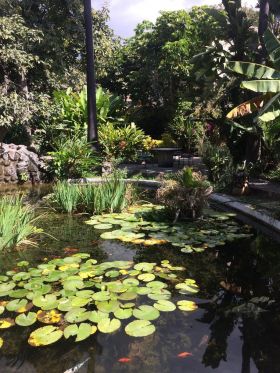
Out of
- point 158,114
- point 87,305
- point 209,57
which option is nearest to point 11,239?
point 87,305

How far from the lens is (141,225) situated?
5.90m

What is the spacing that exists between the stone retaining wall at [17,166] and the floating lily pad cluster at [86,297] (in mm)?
7539

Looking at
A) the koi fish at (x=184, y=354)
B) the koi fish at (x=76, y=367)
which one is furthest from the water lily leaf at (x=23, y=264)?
the koi fish at (x=184, y=354)

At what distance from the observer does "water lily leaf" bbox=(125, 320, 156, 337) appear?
275 centimetres

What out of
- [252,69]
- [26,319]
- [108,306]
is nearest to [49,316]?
[26,319]

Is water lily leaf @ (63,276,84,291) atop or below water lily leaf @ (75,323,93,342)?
atop

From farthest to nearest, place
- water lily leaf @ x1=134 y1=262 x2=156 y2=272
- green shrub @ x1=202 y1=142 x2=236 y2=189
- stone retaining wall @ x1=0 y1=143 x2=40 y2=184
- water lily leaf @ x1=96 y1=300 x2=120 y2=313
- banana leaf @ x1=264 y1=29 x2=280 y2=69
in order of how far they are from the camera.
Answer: stone retaining wall @ x1=0 y1=143 x2=40 y2=184
green shrub @ x1=202 y1=142 x2=236 y2=189
banana leaf @ x1=264 y1=29 x2=280 y2=69
water lily leaf @ x1=134 y1=262 x2=156 y2=272
water lily leaf @ x1=96 y1=300 x2=120 y2=313

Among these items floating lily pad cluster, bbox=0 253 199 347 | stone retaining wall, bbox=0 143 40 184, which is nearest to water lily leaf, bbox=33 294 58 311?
floating lily pad cluster, bbox=0 253 199 347

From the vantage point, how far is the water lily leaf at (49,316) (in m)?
2.93

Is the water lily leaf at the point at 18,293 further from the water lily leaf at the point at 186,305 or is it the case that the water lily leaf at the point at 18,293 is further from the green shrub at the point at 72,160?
the green shrub at the point at 72,160

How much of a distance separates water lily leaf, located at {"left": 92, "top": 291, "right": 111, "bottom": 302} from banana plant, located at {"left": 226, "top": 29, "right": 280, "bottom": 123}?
3197 mm

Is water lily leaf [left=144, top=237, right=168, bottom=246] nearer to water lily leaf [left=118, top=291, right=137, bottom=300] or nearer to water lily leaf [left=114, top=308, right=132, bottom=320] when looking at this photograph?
water lily leaf [left=118, top=291, right=137, bottom=300]

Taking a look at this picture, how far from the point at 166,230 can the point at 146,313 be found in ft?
→ 8.60

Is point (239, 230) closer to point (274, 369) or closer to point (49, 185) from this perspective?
point (274, 369)
